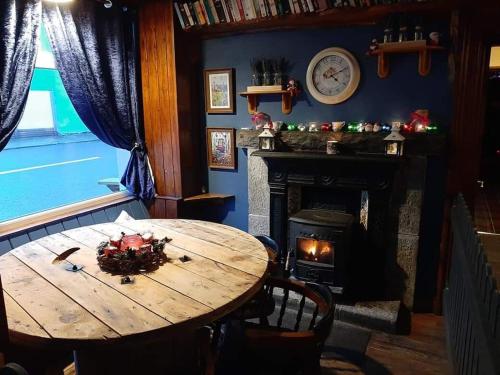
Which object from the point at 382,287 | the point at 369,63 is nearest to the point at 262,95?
the point at 369,63

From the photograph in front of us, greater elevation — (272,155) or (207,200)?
(272,155)

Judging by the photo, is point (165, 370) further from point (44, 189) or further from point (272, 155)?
point (44, 189)

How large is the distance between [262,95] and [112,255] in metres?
1.95

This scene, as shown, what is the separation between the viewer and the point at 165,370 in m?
1.76

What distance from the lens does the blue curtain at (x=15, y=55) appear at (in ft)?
7.97

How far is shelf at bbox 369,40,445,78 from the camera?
2590mm

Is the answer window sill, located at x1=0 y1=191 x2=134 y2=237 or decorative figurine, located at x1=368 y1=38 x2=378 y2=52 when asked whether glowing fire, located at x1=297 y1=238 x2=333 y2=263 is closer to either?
decorative figurine, located at x1=368 y1=38 x2=378 y2=52

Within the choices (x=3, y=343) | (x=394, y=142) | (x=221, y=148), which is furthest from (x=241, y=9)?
(x=3, y=343)

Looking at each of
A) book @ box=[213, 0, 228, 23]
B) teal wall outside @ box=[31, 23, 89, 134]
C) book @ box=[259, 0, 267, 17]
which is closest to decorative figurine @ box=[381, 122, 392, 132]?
book @ box=[259, 0, 267, 17]

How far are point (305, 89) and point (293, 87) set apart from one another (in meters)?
0.10

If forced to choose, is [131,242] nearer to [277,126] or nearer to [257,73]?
[277,126]

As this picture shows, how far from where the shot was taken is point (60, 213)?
2867mm

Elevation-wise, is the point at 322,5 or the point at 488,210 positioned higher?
the point at 322,5

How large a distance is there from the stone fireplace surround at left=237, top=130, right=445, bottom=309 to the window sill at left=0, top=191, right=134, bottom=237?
49.1 inches
